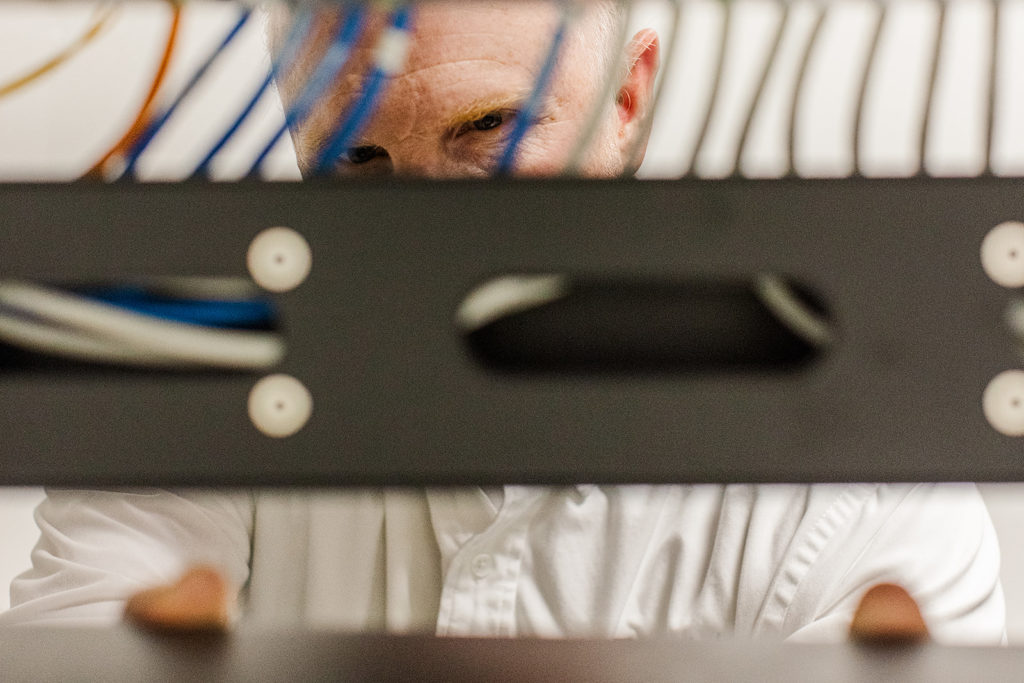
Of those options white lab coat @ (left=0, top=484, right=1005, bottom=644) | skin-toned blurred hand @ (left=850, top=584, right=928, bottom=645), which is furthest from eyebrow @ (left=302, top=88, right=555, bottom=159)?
white lab coat @ (left=0, top=484, right=1005, bottom=644)

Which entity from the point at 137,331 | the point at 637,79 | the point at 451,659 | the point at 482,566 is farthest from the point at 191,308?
the point at 482,566

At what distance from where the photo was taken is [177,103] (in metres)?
0.18

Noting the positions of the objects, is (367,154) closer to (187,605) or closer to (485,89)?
(485,89)

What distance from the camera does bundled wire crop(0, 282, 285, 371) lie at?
6.7 inches

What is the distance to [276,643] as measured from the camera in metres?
0.23

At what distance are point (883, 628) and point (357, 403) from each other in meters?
0.21

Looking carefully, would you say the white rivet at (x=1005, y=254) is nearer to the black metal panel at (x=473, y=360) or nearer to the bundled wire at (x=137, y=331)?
the black metal panel at (x=473, y=360)

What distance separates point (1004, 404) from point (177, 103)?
0.19 metres

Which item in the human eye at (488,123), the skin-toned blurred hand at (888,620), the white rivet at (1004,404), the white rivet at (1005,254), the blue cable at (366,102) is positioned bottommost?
the skin-toned blurred hand at (888,620)

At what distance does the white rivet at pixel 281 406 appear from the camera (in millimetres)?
171

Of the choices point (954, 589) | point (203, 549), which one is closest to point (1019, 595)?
point (954, 589)

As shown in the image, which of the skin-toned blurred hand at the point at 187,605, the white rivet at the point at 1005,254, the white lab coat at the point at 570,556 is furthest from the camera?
the white lab coat at the point at 570,556

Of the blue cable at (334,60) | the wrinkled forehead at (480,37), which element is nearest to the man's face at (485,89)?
→ the wrinkled forehead at (480,37)

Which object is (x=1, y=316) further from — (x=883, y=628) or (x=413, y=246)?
(x=883, y=628)
